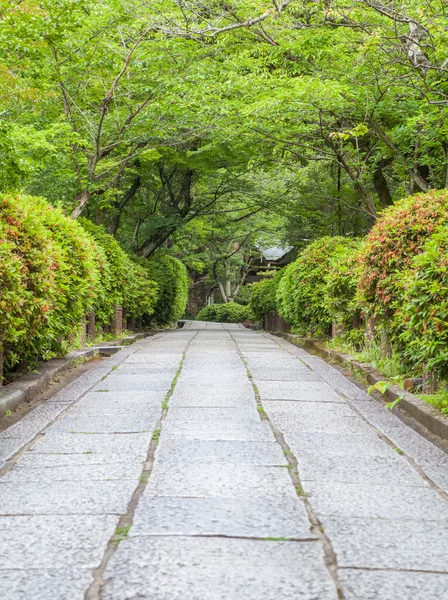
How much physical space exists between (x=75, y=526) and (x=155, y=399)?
3.07 m

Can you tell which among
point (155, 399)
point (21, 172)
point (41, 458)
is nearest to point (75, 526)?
point (41, 458)

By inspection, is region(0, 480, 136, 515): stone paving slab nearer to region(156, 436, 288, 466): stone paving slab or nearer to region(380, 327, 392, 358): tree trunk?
region(156, 436, 288, 466): stone paving slab

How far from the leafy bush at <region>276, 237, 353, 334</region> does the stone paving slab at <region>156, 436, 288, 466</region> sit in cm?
681

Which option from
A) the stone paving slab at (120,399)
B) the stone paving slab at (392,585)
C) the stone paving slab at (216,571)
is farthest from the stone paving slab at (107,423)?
the stone paving slab at (392,585)

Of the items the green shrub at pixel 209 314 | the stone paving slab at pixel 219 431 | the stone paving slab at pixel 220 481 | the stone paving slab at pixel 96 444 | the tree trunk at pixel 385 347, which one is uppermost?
the green shrub at pixel 209 314

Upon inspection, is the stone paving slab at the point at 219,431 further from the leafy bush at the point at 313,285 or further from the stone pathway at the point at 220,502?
the leafy bush at the point at 313,285

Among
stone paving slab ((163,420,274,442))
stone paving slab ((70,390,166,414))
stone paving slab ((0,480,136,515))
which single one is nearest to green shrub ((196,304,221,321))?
stone paving slab ((70,390,166,414))

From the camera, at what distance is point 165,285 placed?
19.6 metres

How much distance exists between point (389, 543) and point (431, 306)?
2535 millimetres

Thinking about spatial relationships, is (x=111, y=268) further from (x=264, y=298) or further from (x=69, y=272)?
(x=264, y=298)

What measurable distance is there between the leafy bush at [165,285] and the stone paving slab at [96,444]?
47.3ft

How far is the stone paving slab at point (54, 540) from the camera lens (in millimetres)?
2352

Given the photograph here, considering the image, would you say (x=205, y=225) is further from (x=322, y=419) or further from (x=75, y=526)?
(x=75, y=526)

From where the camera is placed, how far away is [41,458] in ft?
12.6
